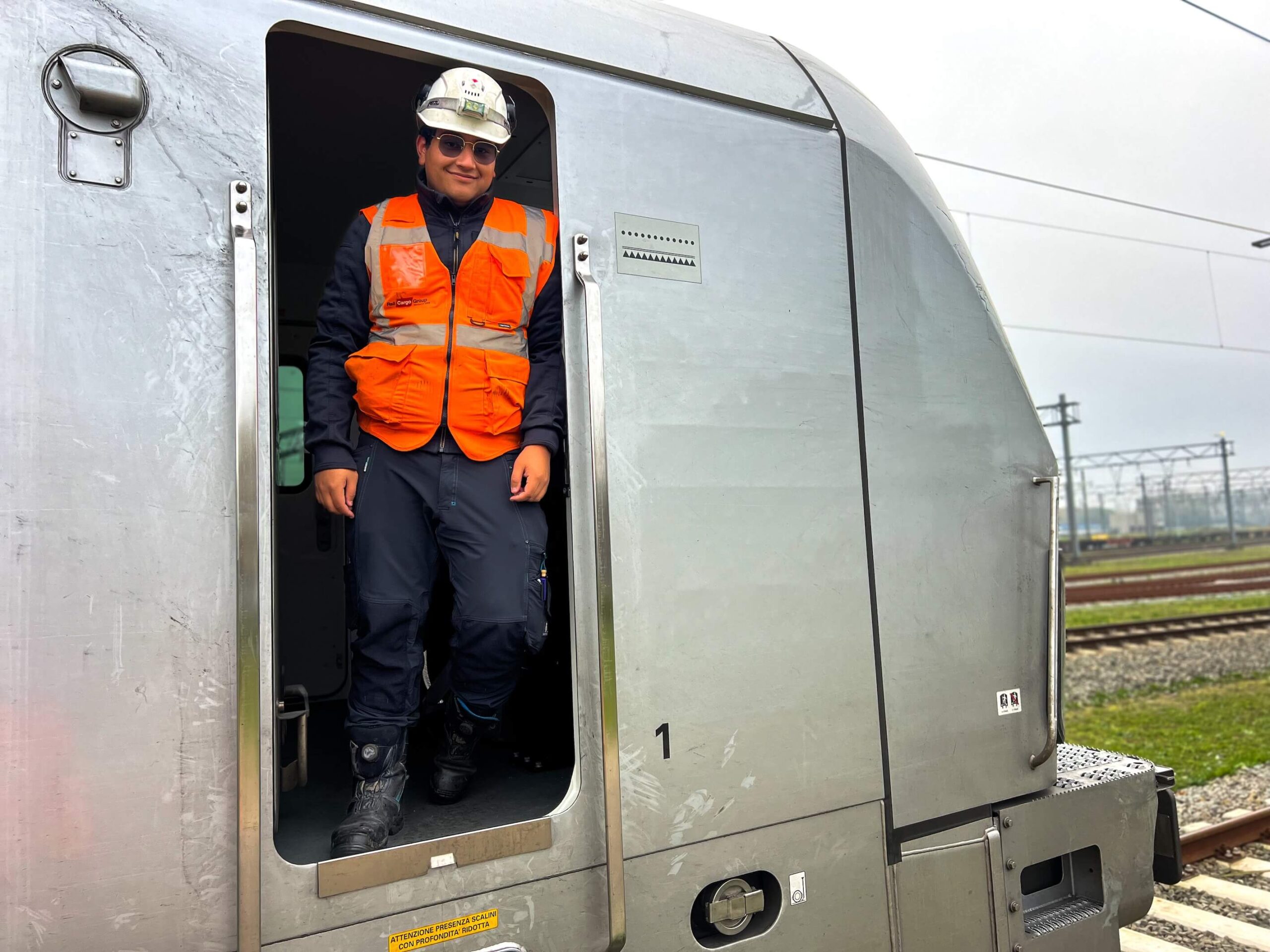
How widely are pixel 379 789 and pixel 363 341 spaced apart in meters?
1.10

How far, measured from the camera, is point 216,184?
166cm

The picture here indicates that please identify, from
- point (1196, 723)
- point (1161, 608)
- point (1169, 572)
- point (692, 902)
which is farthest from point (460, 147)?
point (1169, 572)

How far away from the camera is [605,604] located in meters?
1.93

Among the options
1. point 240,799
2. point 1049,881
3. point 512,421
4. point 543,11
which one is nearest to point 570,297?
point 512,421

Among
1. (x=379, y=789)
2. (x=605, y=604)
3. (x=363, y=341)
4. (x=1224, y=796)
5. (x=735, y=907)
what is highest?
(x=363, y=341)

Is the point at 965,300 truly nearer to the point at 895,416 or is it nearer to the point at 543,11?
the point at 895,416

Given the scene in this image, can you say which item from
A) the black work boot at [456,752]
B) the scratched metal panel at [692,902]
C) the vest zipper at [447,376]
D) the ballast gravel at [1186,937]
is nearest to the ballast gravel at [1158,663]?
the ballast gravel at [1186,937]

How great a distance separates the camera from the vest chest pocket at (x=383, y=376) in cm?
205

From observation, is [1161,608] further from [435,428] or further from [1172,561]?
[1172,561]

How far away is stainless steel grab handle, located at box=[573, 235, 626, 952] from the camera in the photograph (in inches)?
72.8

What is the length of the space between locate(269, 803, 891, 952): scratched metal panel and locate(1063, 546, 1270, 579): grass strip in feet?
86.3

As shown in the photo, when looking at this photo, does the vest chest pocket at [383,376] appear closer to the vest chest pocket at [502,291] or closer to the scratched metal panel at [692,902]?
the vest chest pocket at [502,291]

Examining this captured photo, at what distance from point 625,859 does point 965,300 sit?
190cm

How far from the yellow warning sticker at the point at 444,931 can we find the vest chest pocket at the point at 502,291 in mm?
1315
